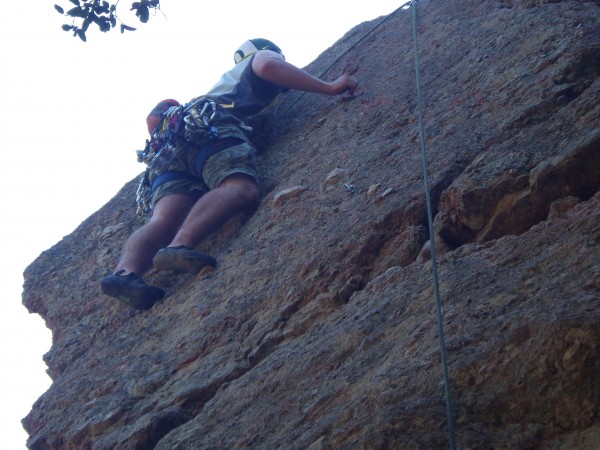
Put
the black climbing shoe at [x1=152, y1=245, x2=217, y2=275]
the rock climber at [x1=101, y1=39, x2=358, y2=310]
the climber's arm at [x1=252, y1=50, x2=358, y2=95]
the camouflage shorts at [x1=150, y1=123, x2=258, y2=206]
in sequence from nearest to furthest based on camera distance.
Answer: the black climbing shoe at [x1=152, y1=245, x2=217, y2=275] < the rock climber at [x1=101, y1=39, x2=358, y2=310] < the camouflage shorts at [x1=150, y1=123, x2=258, y2=206] < the climber's arm at [x1=252, y1=50, x2=358, y2=95]

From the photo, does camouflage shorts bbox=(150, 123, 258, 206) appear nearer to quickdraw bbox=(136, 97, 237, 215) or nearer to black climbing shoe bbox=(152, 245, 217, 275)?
quickdraw bbox=(136, 97, 237, 215)

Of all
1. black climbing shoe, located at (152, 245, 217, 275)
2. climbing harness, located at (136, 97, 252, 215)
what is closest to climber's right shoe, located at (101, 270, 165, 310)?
black climbing shoe, located at (152, 245, 217, 275)

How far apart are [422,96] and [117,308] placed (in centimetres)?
220

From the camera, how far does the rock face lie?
135 inches

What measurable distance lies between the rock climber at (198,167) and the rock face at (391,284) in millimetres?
132

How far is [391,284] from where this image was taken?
4480mm

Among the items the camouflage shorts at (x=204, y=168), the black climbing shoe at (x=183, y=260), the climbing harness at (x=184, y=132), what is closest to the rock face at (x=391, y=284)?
the black climbing shoe at (x=183, y=260)

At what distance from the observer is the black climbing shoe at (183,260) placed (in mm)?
5914

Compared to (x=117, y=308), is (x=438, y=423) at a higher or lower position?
lower

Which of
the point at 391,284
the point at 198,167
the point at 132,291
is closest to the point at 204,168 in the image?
the point at 198,167

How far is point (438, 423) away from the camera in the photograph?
334 cm

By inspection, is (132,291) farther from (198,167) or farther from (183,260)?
(198,167)

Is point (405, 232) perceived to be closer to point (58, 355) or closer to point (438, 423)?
point (438, 423)

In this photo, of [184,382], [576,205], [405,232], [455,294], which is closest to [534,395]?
[455,294]
